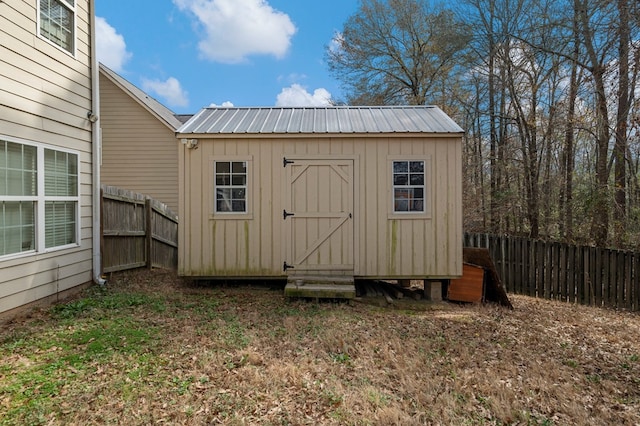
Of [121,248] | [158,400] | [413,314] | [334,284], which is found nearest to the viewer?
[158,400]

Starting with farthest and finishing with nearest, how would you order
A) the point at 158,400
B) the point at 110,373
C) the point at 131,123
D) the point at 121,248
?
the point at 131,123 → the point at 121,248 → the point at 110,373 → the point at 158,400

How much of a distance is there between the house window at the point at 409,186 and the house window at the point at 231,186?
274 cm

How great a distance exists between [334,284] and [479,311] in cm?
248

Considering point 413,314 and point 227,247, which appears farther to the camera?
point 227,247

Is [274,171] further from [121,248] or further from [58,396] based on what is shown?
[58,396]

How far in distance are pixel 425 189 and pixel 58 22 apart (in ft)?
21.1

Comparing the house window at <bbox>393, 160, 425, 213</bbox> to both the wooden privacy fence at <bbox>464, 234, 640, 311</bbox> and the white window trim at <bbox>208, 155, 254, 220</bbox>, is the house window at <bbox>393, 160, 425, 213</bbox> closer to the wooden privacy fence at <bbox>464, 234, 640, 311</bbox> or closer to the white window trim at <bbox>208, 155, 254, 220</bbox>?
the white window trim at <bbox>208, 155, 254, 220</bbox>

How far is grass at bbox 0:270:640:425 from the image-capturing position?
2.78m

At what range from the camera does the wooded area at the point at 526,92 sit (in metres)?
8.59

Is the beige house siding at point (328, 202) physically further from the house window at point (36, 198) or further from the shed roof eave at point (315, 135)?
the house window at point (36, 198)

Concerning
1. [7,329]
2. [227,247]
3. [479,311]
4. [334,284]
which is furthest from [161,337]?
[479,311]

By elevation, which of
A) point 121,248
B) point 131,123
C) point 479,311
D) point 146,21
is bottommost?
point 479,311

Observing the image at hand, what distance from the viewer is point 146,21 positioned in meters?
11.7

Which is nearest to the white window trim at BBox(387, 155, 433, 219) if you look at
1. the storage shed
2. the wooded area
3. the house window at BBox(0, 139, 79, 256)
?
the storage shed
